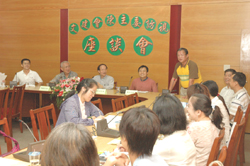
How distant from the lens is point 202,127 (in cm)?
215

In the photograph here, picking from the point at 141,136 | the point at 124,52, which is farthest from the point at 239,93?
the point at 124,52

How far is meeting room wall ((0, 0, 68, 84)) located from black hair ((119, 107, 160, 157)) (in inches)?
220

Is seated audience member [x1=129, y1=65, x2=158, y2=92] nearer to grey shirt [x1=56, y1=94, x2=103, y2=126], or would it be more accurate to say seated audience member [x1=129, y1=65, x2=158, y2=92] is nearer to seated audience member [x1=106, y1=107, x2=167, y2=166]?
grey shirt [x1=56, y1=94, x2=103, y2=126]

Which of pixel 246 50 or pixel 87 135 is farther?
pixel 246 50

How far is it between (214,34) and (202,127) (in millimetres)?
3823

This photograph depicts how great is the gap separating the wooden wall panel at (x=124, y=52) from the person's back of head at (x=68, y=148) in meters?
5.15

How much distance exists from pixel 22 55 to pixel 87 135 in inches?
256

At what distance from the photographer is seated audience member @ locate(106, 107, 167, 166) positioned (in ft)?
4.27

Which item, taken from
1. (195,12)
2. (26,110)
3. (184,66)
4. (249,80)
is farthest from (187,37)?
(26,110)

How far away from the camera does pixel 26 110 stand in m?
5.40

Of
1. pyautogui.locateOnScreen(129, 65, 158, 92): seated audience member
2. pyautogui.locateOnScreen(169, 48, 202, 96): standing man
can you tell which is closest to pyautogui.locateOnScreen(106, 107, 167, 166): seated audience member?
pyautogui.locateOnScreen(169, 48, 202, 96): standing man

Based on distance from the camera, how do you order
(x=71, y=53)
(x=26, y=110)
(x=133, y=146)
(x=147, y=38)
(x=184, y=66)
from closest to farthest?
1. (x=133, y=146)
2. (x=184, y=66)
3. (x=26, y=110)
4. (x=147, y=38)
5. (x=71, y=53)

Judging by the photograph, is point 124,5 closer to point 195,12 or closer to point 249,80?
point 195,12

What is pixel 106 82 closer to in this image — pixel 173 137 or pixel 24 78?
pixel 24 78
